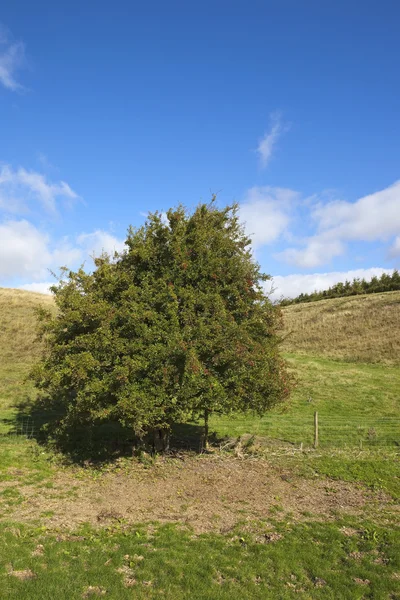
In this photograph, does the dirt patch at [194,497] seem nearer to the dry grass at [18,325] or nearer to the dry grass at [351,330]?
the dry grass at [18,325]

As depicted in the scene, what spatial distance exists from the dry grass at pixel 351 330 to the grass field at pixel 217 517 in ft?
80.3

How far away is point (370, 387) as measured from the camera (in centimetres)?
3772

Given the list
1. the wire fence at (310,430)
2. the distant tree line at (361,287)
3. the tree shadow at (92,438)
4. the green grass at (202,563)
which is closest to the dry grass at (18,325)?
the tree shadow at (92,438)

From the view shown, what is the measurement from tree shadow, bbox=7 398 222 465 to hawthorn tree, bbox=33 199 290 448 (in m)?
1.52

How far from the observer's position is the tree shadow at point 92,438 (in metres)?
20.4

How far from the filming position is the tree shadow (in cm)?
2038

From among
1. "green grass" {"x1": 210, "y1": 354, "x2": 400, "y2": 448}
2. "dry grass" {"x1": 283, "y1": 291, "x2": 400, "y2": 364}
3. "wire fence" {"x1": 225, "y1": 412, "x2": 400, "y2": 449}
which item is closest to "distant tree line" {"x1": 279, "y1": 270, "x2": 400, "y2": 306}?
"dry grass" {"x1": 283, "y1": 291, "x2": 400, "y2": 364}

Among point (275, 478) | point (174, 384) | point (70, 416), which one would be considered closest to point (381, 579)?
point (275, 478)

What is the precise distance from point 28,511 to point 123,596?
621 centimetres

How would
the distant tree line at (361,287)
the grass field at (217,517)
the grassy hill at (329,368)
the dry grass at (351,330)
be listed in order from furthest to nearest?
the distant tree line at (361,287) → the dry grass at (351,330) → the grassy hill at (329,368) → the grass field at (217,517)

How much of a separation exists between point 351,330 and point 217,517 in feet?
175

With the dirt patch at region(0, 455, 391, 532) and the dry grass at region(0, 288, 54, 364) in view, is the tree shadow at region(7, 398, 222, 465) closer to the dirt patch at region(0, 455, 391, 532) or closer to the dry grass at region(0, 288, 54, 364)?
the dirt patch at region(0, 455, 391, 532)

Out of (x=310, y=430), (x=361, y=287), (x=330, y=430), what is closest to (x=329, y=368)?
(x=330, y=430)

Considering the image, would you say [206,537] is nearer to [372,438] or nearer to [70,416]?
[70,416]
